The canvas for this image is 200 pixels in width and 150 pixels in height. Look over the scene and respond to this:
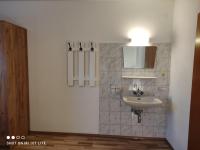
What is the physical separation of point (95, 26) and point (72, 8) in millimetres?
516

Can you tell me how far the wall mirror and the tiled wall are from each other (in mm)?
79

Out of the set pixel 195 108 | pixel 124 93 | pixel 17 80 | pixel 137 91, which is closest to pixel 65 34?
pixel 17 80

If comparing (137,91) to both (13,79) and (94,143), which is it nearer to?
(94,143)

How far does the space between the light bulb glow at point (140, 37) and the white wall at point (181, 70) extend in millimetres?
448

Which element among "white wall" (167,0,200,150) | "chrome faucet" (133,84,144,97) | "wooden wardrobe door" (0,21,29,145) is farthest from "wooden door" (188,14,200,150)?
"wooden wardrobe door" (0,21,29,145)

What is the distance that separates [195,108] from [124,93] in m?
1.26

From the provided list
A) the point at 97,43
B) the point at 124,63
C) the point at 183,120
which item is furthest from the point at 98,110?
the point at 183,120

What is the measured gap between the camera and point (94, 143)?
9.48 ft

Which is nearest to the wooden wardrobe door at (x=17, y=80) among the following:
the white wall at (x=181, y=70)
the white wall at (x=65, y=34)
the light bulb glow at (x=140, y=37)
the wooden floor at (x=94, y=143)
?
the white wall at (x=65, y=34)

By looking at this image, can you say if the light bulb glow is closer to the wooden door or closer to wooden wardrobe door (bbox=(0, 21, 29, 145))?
the wooden door

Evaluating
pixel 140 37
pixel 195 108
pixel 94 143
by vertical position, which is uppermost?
pixel 140 37

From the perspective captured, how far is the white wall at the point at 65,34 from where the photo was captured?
9.53ft

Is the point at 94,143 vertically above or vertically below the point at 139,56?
below

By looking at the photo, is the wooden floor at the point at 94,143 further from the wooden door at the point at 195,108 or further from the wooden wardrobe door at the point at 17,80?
the wooden door at the point at 195,108
